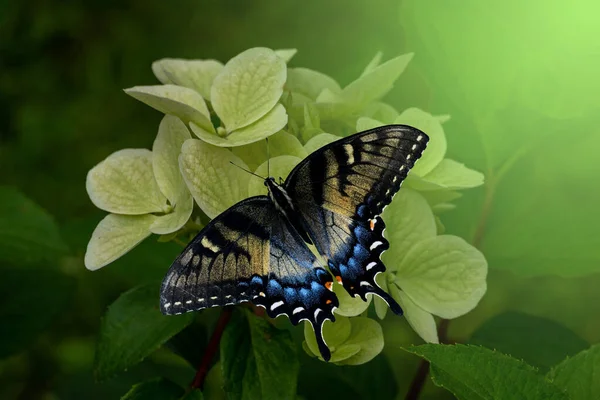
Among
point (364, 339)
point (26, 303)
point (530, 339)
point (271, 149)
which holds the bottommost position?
point (26, 303)

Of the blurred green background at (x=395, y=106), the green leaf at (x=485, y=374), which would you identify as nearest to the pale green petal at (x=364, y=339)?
the green leaf at (x=485, y=374)

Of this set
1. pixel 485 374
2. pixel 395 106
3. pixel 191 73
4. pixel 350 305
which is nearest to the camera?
pixel 485 374

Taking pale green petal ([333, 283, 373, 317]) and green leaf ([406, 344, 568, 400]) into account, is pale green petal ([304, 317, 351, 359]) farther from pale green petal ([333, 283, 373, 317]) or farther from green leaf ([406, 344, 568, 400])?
green leaf ([406, 344, 568, 400])

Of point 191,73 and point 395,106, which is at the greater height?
point 191,73

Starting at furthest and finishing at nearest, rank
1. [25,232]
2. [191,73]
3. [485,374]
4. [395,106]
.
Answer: [395,106] → [25,232] → [191,73] → [485,374]

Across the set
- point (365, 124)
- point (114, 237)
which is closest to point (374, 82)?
point (365, 124)

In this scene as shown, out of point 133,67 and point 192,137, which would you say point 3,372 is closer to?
point 133,67

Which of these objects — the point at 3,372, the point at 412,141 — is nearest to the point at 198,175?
the point at 412,141

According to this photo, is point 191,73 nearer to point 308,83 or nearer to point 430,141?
point 308,83

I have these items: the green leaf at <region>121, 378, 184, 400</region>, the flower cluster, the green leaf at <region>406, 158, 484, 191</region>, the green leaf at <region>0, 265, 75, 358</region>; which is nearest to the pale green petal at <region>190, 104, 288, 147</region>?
the flower cluster
